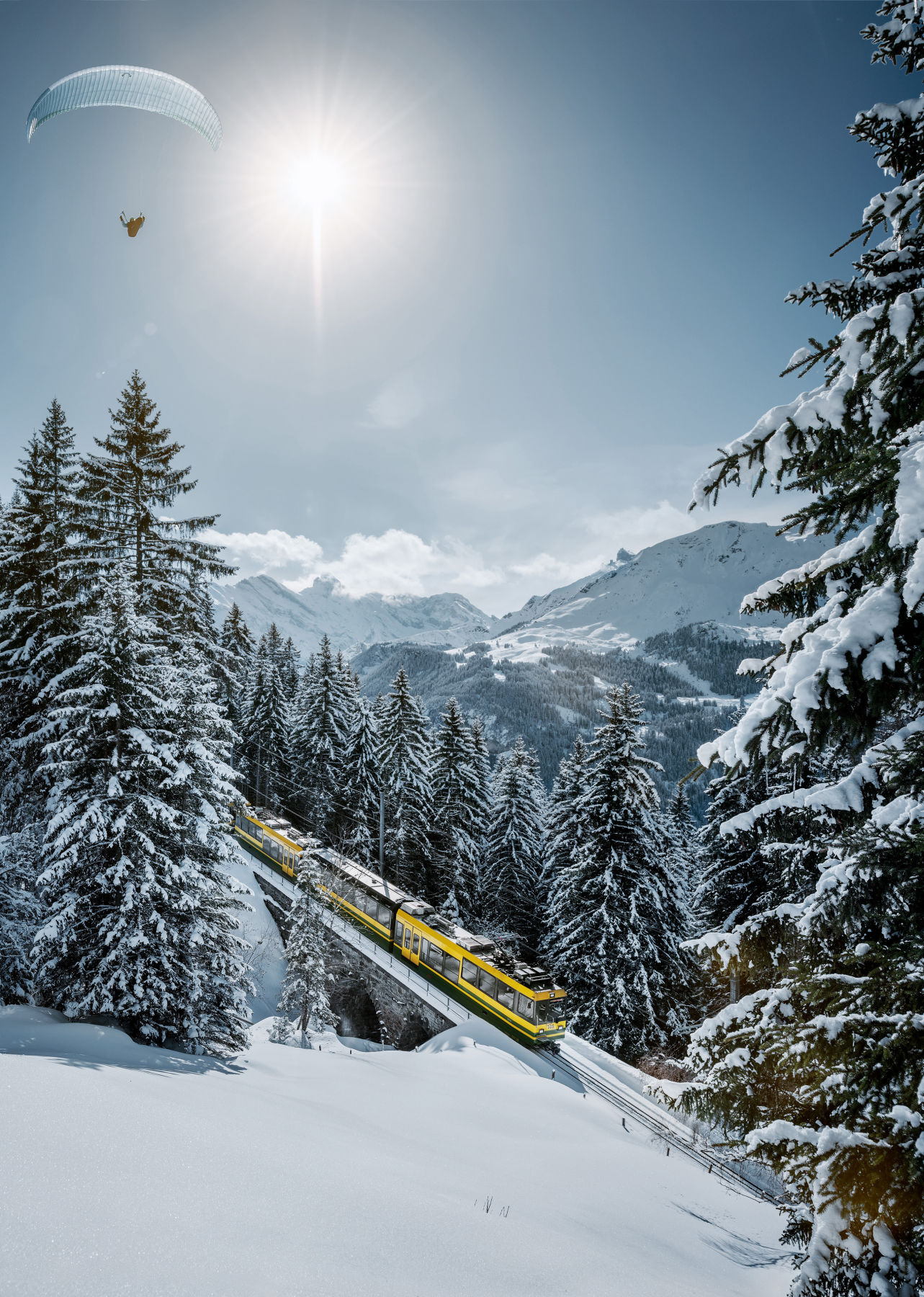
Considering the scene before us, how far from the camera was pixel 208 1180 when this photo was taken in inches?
178

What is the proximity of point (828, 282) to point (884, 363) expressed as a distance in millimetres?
1165

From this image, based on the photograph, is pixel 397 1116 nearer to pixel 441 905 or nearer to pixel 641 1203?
pixel 641 1203

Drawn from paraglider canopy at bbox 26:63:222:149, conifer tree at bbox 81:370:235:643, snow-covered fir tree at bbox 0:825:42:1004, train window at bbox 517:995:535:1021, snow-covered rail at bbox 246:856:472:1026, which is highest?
paraglider canopy at bbox 26:63:222:149

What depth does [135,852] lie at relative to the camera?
1290 centimetres

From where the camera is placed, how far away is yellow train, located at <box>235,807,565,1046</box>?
20.2 m

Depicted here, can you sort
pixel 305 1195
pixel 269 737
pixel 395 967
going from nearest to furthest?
1. pixel 305 1195
2. pixel 395 967
3. pixel 269 737

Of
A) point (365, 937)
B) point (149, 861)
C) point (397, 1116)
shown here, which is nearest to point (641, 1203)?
point (397, 1116)

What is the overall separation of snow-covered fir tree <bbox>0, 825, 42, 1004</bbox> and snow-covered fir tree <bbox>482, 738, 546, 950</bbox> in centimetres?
2174

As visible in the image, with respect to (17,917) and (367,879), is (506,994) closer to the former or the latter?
(367,879)

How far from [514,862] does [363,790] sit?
9.32 m

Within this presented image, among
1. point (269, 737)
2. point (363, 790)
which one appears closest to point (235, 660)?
point (363, 790)

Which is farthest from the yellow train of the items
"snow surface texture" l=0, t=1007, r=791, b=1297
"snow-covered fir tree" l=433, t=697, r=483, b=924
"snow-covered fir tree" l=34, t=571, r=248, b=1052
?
"snow surface texture" l=0, t=1007, r=791, b=1297

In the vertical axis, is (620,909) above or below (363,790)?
below

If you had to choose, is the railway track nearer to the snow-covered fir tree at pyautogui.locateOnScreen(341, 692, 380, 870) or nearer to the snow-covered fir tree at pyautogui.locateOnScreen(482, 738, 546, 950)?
the snow-covered fir tree at pyautogui.locateOnScreen(341, 692, 380, 870)
